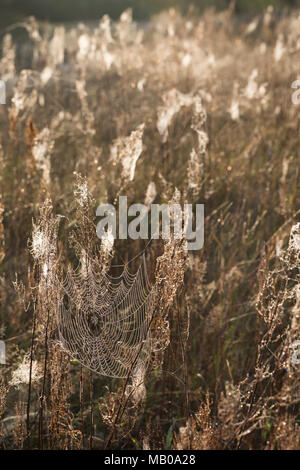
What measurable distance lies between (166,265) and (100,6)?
20.7 metres

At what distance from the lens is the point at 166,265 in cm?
143

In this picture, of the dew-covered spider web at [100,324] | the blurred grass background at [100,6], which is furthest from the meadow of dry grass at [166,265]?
the blurred grass background at [100,6]

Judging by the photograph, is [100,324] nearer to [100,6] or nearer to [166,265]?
[166,265]

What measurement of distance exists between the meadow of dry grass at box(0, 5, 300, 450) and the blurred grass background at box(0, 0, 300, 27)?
46.9ft

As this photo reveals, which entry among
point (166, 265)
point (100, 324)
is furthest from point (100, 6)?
point (166, 265)

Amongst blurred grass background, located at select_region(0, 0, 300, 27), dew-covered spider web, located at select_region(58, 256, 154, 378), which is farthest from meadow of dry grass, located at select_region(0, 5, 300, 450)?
blurred grass background, located at select_region(0, 0, 300, 27)

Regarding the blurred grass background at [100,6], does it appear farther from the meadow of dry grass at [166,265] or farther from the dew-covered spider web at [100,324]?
the dew-covered spider web at [100,324]

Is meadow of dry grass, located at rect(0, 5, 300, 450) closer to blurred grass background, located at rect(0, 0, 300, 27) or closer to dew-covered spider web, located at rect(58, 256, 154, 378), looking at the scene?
dew-covered spider web, located at rect(58, 256, 154, 378)

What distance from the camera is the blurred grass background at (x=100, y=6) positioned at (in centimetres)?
1766

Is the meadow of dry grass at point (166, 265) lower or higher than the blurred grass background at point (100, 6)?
lower

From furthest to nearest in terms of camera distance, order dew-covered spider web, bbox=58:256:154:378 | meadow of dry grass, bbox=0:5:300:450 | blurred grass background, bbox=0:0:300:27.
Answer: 1. blurred grass background, bbox=0:0:300:27
2. dew-covered spider web, bbox=58:256:154:378
3. meadow of dry grass, bbox=0:5:300:450

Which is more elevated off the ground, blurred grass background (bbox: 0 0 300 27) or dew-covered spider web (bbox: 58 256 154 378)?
blurred grass background (bbox: 0 0 300 27)

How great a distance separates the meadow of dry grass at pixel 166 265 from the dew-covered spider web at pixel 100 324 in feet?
0.16

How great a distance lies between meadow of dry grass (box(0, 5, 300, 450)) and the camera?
144 cm
